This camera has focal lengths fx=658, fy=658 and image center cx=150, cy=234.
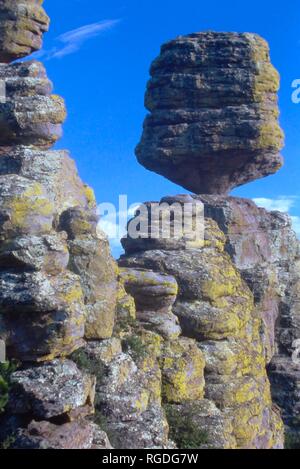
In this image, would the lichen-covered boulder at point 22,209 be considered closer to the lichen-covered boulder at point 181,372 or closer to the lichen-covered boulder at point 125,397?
the lichen-covered boulder at point 125,397

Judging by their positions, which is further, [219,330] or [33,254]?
[219,330]

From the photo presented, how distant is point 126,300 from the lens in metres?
28.0

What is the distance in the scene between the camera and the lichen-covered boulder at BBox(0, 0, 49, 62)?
1220 inches

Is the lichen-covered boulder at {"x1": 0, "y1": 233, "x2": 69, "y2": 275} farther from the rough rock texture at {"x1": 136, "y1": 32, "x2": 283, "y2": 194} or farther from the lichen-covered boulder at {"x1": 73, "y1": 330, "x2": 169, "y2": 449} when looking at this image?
the rough rock texture at {"x1": 136, "y1": 32, "x2": 283, "y2": 194}

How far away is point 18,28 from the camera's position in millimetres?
31047

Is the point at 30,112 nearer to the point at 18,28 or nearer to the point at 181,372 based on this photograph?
the point at 18,28

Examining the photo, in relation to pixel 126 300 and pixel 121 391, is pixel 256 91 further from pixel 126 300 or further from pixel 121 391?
pixel 121 391

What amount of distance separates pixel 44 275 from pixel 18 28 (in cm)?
1472

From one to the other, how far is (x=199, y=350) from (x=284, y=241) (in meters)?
24.9

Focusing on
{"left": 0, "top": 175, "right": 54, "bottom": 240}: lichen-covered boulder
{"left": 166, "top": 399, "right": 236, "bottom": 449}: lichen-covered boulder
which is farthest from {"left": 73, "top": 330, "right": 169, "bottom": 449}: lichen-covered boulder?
{"left": 0, "top": 175, "right": 54, "bottom": 240}: lichen-covered boulder

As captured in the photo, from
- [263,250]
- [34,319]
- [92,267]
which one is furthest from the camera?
[263,250]

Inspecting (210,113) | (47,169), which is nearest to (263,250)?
(210,113)

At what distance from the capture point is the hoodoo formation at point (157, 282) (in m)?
20.9

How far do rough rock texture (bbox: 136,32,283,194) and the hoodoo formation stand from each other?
11 cm
